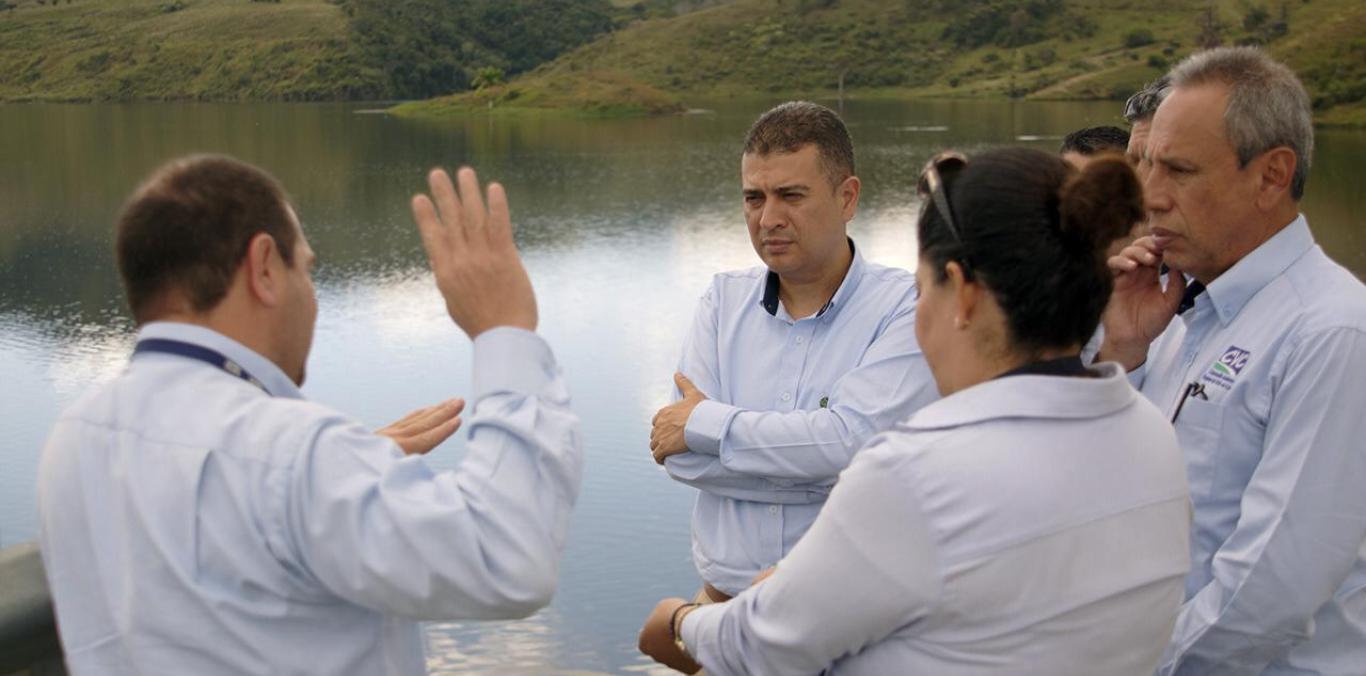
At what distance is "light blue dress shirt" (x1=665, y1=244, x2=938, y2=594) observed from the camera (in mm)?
3188

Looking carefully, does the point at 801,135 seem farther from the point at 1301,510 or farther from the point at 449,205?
the point at 449,205

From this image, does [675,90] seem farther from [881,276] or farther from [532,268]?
[881,276]

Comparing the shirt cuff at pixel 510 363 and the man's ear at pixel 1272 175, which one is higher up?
the man's ear at pixel 1272 175

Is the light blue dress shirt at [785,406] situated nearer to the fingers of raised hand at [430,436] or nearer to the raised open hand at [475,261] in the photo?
the fingers of raised hand at [430,436]

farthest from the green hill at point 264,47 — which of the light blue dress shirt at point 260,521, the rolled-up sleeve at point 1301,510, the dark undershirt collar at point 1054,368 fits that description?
the dark undershirt collar at point 1054,368

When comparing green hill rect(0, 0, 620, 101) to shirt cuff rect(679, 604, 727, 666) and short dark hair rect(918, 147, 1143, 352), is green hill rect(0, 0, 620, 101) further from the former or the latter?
short dark hair rect(918, 147, 1143, 352)

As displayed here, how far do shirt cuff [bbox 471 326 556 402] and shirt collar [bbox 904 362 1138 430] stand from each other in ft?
1.82

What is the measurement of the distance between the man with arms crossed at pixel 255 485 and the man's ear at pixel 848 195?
1984 mm

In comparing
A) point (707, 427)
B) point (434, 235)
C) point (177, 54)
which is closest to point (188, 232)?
point (434, 235)

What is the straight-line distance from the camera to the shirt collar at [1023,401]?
5.85 ft

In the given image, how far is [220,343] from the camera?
1832 millimetres

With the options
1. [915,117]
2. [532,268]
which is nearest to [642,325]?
[532,268]

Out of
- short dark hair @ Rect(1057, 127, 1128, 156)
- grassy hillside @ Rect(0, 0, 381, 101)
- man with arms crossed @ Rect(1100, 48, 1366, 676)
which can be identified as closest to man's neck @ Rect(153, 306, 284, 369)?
man with arms crossed @ Rect(1100, 48, 1366, 676)

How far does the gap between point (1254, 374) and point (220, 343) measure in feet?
6.36
